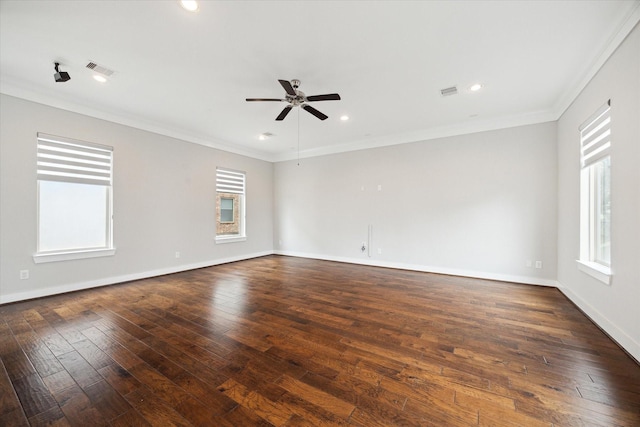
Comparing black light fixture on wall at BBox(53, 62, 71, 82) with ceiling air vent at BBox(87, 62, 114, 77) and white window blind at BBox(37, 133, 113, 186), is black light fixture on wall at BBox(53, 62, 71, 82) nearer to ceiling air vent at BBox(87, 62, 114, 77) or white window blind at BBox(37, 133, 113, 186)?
ceiling air vent at BBox(87, 62, 114, 77)

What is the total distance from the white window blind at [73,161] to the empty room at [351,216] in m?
0.03

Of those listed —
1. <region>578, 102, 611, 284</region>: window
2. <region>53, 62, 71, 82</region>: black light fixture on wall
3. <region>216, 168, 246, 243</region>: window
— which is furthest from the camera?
<region>216, 168, 246, 243</region>: window

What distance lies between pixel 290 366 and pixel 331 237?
4.55 m

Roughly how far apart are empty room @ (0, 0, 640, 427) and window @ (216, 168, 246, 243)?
7.2 inches

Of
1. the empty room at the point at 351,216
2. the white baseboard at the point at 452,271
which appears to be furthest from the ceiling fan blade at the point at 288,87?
the white baseboard at the point at 452,271

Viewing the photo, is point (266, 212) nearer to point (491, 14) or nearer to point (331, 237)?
point (331, 237)

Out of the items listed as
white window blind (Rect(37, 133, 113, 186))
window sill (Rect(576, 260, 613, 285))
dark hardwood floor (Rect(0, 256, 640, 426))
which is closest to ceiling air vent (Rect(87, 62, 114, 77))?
white window blind (Rect(37, 133, 113, 186))

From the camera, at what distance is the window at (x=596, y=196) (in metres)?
2.65

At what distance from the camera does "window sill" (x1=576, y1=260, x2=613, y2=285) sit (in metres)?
2.49

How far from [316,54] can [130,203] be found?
4.02m

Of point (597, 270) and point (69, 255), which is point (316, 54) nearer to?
point (597, 270)

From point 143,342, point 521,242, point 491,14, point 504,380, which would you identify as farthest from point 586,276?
point 143,342

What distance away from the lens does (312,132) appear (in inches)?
210

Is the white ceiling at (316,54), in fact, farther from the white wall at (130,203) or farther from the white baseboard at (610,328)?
the white baseboard at (610,328)
